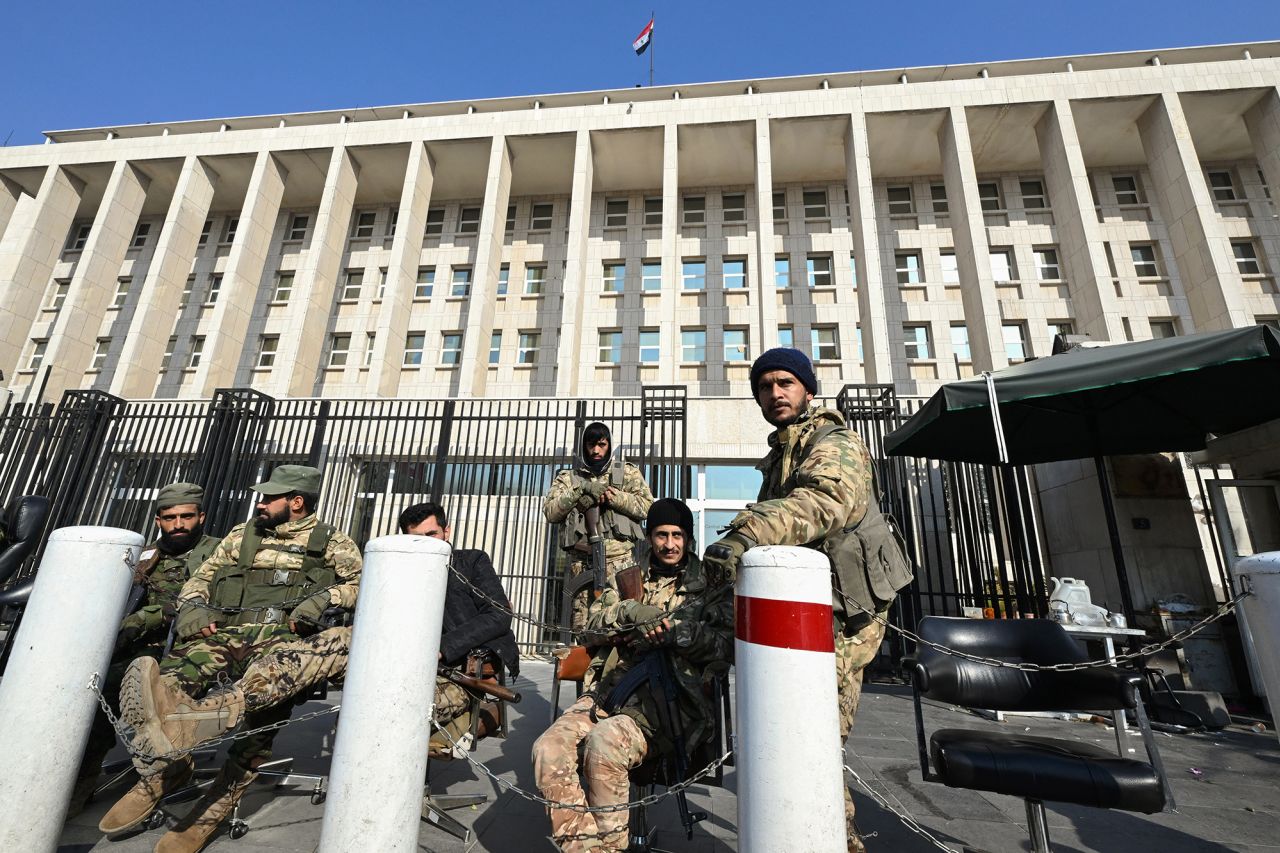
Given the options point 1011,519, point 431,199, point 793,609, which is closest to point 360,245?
point 431,199

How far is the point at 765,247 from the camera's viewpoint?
56.1ft

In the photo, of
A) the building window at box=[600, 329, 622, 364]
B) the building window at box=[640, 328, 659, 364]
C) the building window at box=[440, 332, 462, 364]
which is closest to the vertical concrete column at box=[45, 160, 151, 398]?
the building window at box=[440, 332, 462, 364]

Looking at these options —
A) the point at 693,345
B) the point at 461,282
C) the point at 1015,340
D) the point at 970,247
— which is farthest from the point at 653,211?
the point at 1015,340

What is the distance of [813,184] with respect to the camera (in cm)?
2102

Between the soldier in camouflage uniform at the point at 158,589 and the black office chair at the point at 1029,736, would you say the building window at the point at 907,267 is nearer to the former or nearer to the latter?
the black office chair at the point at 1029,736

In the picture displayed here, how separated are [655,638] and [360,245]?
78.2ft

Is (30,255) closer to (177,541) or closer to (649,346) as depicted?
(649,346)

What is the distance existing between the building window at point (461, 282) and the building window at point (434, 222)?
2.16m

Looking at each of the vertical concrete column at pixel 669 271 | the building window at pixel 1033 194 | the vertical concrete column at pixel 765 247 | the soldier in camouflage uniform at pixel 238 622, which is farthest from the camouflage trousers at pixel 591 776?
the building window at pixel 1033 194

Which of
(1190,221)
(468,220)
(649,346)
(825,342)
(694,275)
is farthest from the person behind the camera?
(468,220)

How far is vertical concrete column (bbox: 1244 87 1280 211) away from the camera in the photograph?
645 inches

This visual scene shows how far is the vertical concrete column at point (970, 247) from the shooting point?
15.8m

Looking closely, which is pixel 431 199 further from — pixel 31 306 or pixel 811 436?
pixel 811 436

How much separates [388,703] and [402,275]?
1920cm
